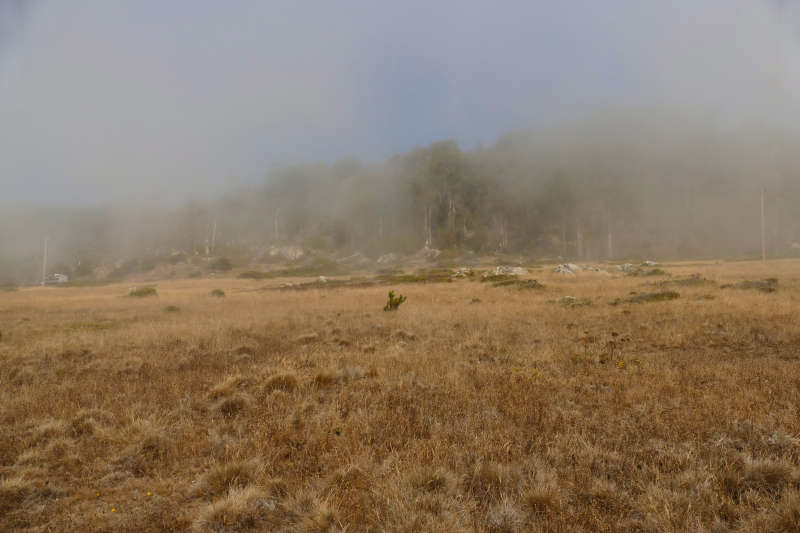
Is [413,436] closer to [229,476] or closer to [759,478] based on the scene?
[229,476]

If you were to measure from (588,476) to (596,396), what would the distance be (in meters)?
2.33

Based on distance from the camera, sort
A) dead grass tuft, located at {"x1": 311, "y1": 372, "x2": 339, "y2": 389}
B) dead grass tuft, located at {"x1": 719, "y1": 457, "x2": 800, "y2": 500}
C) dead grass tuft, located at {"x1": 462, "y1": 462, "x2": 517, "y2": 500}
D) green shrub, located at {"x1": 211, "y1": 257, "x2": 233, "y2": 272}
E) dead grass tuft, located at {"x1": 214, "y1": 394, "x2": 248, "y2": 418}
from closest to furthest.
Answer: dead grass tuft, located at {"x1": 719, "y1": 457, "x2": 800, "y2": 500} → dead grass tuft, located at {"x1": 462, "y1": 462, "x2": 517, "y2": 500} → dead grass tuft, located at {"x1": 214, "y1": 394, "x2": 248, "y2": 418} → dead grass tuft, located at {"x1": 311, "y1": 372, "x2": 339, "y2": 389} → green shrub, located at {"x1": 211, "y1": 257, "x2": 233, "y2": 272}

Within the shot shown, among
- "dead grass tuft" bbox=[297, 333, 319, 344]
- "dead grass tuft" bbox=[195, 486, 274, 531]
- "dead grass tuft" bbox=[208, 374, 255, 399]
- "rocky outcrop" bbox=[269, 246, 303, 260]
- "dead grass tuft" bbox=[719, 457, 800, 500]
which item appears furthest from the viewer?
"rocky outcrop" bbox=[269, 246, 303, 260]

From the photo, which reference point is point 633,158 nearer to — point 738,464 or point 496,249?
point 496,249

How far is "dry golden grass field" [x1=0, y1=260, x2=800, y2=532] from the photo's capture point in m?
2.85

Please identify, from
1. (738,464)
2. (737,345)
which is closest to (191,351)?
(738,464)

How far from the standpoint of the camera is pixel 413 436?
4.11 meters

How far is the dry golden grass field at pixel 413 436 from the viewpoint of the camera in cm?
285

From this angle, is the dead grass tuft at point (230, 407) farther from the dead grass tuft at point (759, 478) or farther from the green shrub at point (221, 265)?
the green shrub at point (221, 265)

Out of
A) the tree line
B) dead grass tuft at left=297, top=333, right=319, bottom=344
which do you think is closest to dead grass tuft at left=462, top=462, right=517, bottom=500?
dead grass tuft at left=297, top=333, right=319, bottom=344

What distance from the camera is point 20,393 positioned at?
19.4 ft

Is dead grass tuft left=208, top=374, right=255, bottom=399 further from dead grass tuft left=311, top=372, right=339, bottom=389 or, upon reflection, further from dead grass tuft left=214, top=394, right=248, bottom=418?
dead grass tuft left=311, top=372, right=339, bottom=389

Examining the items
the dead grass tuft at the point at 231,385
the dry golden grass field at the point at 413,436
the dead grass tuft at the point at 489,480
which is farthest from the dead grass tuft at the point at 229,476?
the dead grass tuft at the point at 231,385

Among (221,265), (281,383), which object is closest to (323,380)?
(281,383)
